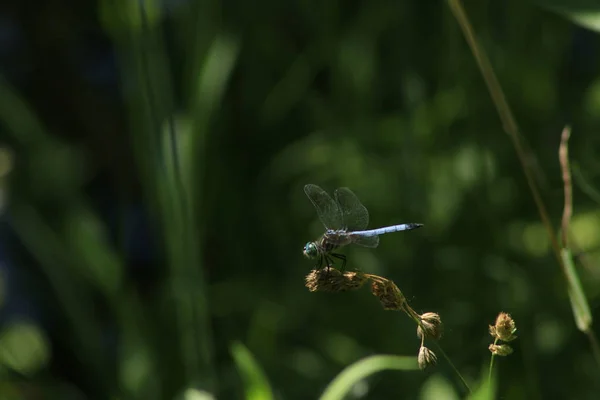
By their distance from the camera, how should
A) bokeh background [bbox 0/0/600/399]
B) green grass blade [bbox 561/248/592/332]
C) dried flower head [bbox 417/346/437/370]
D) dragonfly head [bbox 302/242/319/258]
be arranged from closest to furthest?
dried flower head [bbox 417/346/437/370] → green grass blade [bbox 561/248/592/332] → dragonfly head [bbox 302/242/319/258] → bokeh background [bbox 0/0/600/399]

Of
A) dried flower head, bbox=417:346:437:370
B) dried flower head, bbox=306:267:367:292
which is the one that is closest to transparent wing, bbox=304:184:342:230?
dried flower head, bbox=306:267:367:292

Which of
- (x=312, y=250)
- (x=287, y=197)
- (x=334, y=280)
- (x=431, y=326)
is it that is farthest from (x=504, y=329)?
(x=287, y=197)

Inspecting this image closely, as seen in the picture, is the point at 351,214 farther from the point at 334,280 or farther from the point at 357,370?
the point at 334,280

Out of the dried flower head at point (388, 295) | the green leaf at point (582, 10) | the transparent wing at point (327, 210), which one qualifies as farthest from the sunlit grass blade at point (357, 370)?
the green leaf at point (582, 10)

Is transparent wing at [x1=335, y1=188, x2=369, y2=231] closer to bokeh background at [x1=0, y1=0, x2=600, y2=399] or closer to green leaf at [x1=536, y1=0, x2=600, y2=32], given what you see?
bokeh background at [x1=0, y1=0, x2=600, y2=399]

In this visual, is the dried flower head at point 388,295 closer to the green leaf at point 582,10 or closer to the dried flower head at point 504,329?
the dried flower head at point 504,329

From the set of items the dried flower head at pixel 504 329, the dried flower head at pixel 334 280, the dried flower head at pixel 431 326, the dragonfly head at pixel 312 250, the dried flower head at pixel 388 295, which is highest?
the dried flower head at pixel 334 280

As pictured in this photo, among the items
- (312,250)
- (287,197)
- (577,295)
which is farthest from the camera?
(287,197)
